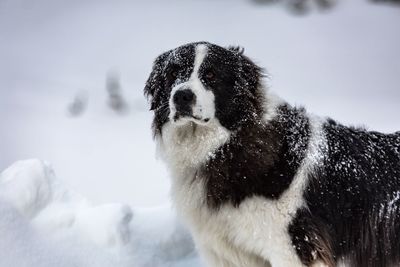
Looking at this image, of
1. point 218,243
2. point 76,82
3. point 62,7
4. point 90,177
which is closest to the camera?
point 218,243

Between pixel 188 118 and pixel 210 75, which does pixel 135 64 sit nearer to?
pixel 210 75

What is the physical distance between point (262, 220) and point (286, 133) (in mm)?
641

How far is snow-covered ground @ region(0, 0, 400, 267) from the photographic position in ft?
14.6

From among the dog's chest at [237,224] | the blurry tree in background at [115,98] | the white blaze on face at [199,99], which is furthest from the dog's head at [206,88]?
the blurry tree in background at [115,98]

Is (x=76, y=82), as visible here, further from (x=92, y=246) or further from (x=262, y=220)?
(x=262, y=220)

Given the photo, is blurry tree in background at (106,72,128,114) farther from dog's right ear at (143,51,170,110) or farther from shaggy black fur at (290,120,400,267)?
shaggy black fur at (290,120,400,267)

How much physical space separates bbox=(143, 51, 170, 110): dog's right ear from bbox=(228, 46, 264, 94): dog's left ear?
509mm

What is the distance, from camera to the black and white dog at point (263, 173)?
3.44 metres

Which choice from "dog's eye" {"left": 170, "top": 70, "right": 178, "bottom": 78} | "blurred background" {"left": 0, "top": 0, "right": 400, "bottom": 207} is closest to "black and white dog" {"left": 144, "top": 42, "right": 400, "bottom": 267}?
"dog's eye" {"left": 170, "top": 70, "right": 178, "bottom": 78}

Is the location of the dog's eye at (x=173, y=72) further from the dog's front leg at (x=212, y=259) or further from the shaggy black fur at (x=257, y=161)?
the dog's front leg at (x=212, y=259)

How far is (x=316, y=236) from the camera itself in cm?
342

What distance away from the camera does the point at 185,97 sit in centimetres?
338

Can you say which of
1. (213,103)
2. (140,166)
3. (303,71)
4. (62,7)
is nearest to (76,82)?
(62,7)

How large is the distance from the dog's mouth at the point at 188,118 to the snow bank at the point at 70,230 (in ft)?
4.88
